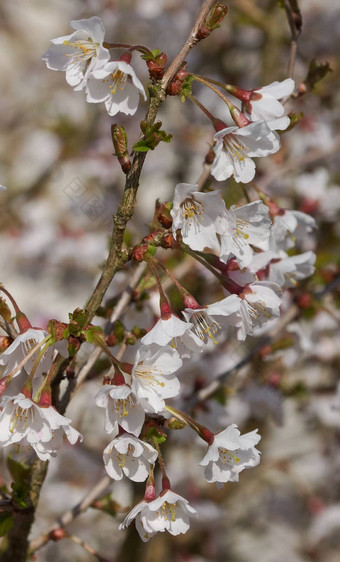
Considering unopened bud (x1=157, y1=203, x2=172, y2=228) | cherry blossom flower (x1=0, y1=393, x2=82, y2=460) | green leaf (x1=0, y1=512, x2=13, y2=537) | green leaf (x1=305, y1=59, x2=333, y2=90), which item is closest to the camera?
cherry blossom flower (x1=0, y1=393, x2=82, y2=460)

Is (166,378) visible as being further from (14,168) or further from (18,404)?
(14,168)

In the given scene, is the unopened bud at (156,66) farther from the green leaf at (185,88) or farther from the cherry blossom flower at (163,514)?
the cherry blossom flower at (163,514)

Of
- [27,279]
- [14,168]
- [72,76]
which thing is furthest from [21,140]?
[72,76]

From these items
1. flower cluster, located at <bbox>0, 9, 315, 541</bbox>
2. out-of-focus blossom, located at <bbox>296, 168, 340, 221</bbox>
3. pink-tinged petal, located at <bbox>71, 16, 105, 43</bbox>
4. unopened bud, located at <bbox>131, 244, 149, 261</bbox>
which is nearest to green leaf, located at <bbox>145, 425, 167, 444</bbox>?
flower cluster, located at <bbox>0, 9, 315, 541</bbox>

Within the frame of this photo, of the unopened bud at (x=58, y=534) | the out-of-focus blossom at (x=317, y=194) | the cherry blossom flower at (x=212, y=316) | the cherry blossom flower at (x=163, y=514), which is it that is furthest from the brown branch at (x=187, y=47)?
the out-of-focus blossom at (x=317, y=194)

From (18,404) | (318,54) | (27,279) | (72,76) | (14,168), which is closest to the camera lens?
(18,404)

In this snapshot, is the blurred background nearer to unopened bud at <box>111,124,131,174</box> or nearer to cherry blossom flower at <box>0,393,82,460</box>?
unopened bud at <box>111,124,131,174</box>
